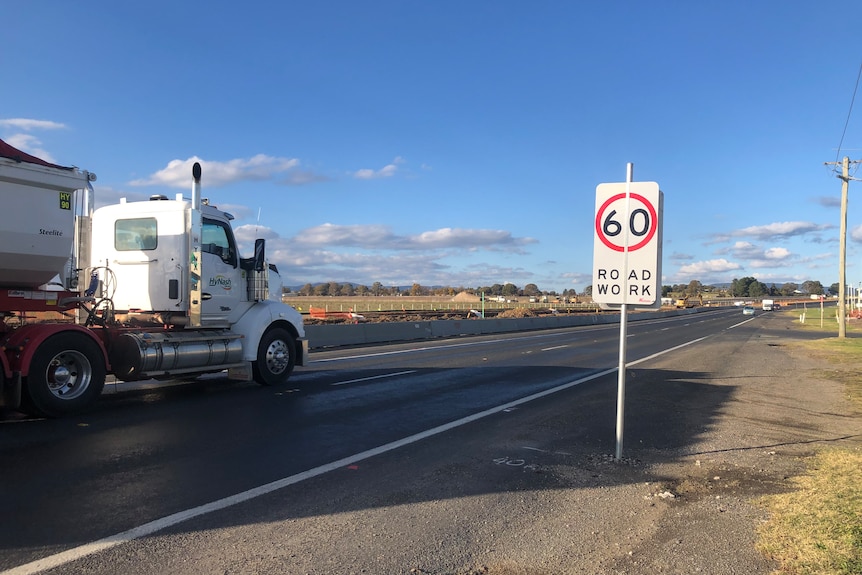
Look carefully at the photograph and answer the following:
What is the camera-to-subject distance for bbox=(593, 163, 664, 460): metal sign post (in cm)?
624

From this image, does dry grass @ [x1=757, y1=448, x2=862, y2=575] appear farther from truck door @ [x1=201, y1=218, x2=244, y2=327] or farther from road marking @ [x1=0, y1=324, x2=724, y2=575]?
truck door @ [x1=201, y1=218, x2=244, y2=327]

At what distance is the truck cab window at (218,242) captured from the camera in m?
10.9

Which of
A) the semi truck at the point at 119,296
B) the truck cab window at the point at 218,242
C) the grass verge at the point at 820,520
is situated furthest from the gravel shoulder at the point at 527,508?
the truck cab window at the point at 218,242

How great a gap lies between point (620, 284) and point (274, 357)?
7.54m

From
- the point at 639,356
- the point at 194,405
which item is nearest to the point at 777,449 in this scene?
the point at 194,405

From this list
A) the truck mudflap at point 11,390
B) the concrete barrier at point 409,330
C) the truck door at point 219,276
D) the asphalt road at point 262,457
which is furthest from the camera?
the concrete barrier at point 409,330

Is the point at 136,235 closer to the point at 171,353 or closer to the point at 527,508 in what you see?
the point at 171,353

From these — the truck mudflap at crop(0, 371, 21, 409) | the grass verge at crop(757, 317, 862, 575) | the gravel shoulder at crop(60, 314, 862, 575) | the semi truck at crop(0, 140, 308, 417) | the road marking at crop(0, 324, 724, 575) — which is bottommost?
the gravel shoulder at crop(60, 314, 862, 575)

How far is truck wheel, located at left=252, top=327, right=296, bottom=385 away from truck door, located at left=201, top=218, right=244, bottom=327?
0.79 m

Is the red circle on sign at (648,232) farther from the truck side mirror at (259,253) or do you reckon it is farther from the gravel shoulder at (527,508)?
the truck side mirror at (259,253)

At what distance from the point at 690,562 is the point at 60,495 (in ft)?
16.6

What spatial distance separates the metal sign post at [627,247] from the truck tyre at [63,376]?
693cm

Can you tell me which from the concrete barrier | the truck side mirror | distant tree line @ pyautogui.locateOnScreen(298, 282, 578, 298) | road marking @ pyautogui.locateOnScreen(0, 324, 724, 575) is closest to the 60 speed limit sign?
road marking @ pyautogui.locateOnScreen(0, 324, 724, 575)

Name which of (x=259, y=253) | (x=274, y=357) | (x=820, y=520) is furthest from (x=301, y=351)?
(x=820, y=520)
